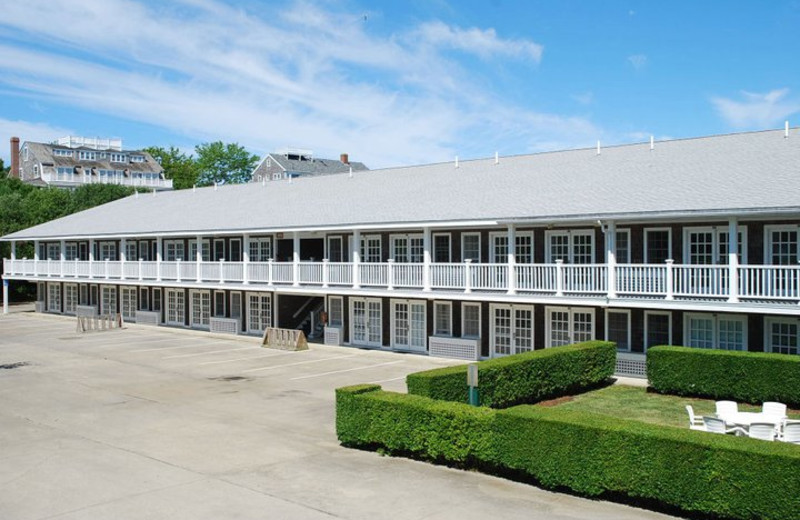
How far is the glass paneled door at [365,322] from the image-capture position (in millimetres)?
31469

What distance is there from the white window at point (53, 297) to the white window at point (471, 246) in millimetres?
35376

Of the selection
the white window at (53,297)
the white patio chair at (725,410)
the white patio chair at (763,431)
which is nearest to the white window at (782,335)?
the white patio chair at (725,410)

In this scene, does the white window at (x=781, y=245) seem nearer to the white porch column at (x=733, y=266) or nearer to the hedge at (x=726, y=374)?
the white porch column at (x=733, y=266)

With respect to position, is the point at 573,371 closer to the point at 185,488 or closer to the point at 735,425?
the point at 735,425

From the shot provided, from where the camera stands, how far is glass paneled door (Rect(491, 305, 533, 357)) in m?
26.5

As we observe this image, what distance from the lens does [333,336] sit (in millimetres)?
32688

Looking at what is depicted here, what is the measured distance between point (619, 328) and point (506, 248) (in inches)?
208

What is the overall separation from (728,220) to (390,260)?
40.4ft

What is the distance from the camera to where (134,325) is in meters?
42.9

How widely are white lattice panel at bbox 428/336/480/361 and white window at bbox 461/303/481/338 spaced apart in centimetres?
44

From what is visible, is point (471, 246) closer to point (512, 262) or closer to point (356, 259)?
point (512, 262)

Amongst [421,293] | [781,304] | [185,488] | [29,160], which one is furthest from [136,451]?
[29,160]

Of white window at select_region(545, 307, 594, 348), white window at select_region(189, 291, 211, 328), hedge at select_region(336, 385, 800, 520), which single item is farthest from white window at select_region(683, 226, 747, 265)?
white window at select_region(189, 291, 211, 328)

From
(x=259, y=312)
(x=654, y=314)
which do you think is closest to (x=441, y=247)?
(x=654, y=314)
